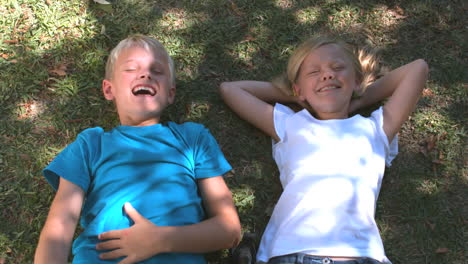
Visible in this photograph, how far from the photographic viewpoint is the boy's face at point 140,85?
3150 millimetres

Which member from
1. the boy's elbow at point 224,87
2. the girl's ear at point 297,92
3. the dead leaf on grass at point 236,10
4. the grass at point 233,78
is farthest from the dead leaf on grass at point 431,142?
the dead leaf on grass at point 236,10

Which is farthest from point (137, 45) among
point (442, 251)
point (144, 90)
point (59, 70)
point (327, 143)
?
point (442, 251)

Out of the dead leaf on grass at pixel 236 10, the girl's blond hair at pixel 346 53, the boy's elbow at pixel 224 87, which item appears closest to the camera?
the girl's blond hair at pixel 346 53

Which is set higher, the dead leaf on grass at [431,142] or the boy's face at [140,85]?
the boy's face at [140,85]

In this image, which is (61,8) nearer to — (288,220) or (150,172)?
(150,172)

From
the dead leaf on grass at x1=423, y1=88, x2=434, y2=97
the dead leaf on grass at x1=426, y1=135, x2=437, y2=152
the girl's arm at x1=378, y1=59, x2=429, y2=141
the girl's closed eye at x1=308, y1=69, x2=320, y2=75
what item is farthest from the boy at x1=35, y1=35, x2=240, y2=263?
the dead leaf on grass at x1=423, y1=88, x2=434, y2=97

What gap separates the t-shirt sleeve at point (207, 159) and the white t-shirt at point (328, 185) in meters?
0.53

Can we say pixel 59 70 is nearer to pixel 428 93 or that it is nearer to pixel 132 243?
pixel 132 243

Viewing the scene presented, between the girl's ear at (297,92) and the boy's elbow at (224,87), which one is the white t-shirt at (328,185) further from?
the boy's elbow at (224,87)

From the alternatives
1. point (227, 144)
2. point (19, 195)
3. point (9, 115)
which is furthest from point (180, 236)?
point (9, 115)

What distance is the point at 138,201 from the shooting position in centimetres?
287

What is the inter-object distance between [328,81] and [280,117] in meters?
0.47

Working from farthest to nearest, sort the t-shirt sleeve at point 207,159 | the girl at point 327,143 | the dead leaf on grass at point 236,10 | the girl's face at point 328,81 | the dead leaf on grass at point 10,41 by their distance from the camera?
the dead leaf on grass at point 236,10
the dead leaf on grass at point 10,41
the girl's face at point 328,81
the t-shirt sleeve at point 207,159
the girl at point 327,143

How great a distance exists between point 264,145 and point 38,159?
1850mm
